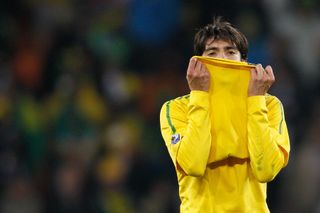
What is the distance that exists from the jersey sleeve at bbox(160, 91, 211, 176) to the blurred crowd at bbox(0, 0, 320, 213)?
137 inches

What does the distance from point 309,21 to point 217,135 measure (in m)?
4.77

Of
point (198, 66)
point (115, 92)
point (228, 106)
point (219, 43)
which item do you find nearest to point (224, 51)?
point (219, 43)

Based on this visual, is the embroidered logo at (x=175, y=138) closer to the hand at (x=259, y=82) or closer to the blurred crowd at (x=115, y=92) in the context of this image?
the hand at (x=259, y=82)

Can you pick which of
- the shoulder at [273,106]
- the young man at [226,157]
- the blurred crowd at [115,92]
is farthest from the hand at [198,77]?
the blurred crowd at [115,92]

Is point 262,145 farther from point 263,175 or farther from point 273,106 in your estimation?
point 273,106

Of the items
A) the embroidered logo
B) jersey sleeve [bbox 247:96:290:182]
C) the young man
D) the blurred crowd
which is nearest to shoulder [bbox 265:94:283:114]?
the young man

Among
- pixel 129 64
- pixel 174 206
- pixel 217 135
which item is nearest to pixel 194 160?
pixel 217 135

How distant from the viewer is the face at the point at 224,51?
13.5ft

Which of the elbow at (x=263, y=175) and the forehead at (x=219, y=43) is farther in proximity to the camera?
the forehead at (x=219, y=43)

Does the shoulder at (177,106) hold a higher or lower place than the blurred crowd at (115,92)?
higher

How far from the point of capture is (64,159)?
7.98 m

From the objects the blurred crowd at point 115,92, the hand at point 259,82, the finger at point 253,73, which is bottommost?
the blurred crowd at point 115,92

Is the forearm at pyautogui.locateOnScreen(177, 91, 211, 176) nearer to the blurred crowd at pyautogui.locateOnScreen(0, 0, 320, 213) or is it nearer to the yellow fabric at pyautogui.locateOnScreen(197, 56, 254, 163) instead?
A: the yellow fabric at pyautogui.locateOnScreen(197, 56, 254, 163)

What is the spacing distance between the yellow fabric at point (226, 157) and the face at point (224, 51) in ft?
0.47
